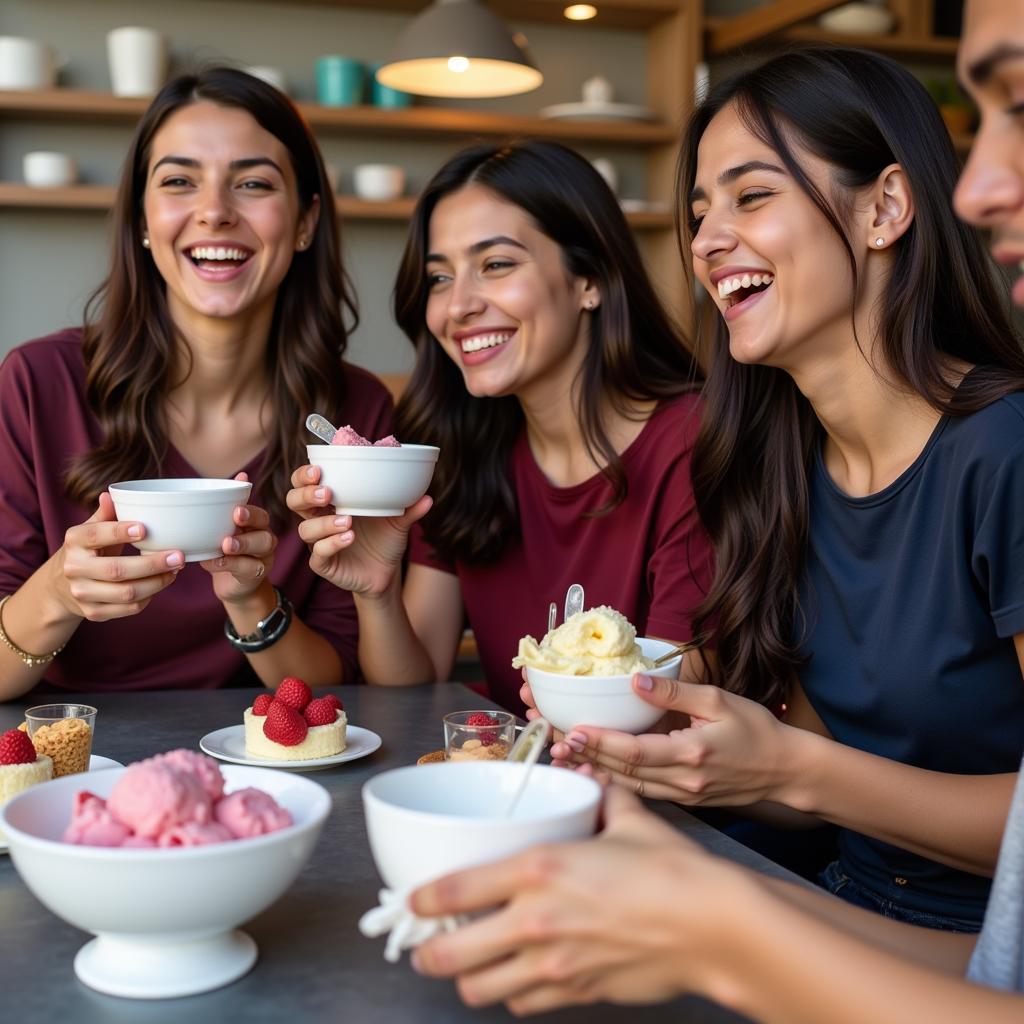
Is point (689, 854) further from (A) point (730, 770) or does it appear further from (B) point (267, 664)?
(B) point (267, 664)

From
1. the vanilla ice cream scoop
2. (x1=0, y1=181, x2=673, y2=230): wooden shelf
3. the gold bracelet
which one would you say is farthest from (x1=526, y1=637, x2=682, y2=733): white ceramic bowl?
(x1=0, y1=181, x2=673, y2=230): wooden shelf

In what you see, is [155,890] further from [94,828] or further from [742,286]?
[742,286]

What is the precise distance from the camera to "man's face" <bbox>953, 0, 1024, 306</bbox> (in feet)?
3.07

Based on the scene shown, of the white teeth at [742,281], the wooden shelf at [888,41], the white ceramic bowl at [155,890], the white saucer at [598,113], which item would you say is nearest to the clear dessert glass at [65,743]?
the white ceramic bowl at [155,890]

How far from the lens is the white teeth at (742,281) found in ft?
5.24

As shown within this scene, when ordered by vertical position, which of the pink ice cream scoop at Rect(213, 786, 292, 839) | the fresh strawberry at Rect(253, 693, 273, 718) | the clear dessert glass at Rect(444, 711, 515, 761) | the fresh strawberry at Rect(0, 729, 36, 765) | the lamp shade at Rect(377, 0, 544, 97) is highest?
the lamp shade at Rect(377, 0, 544, 97)

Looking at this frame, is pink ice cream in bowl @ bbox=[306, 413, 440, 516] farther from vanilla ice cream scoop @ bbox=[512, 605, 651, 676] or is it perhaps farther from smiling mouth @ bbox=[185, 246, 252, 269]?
smiling mouth @ bbox=[185, 246, 252, 269]

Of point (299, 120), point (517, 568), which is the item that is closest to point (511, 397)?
point (517, 568)

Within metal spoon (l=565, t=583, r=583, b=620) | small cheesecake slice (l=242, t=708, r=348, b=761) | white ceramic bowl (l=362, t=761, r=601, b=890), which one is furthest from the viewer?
metal spoon (l=565, t=583, r=583, b=620)

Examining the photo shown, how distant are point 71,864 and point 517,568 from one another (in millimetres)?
1561

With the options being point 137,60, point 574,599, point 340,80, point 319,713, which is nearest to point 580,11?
point 340,80

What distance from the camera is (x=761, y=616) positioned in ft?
5.40

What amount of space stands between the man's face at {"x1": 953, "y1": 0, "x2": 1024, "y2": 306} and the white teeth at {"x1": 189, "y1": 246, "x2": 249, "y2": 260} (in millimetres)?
1531

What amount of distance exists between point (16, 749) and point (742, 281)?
108cm
